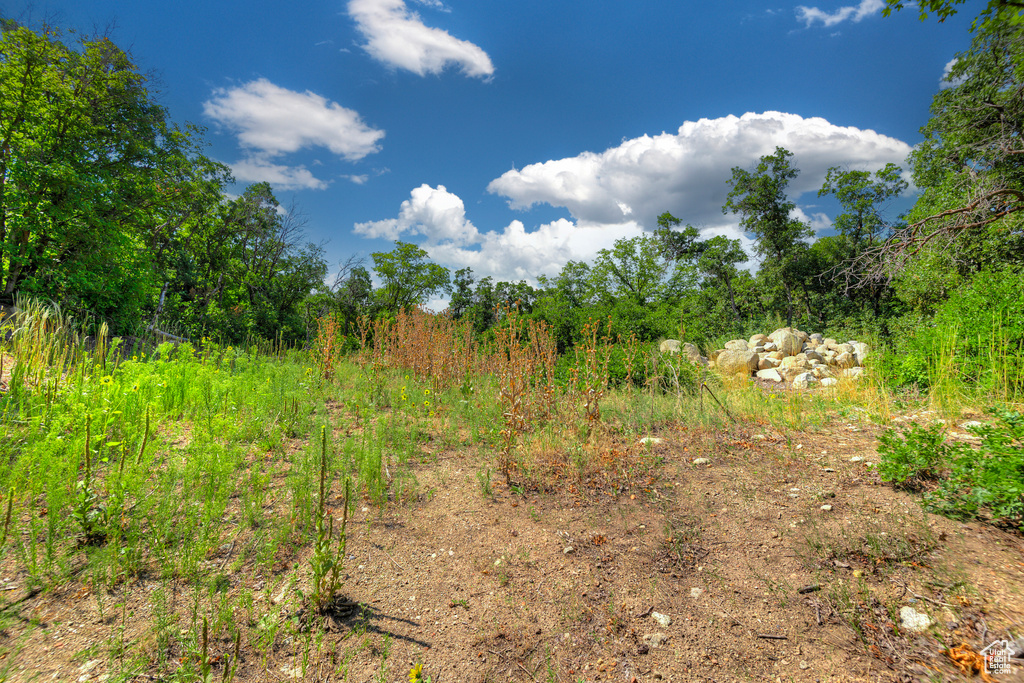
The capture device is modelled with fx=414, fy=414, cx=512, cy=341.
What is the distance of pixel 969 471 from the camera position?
291 cm

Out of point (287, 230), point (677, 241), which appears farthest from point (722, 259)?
point (287, 230)

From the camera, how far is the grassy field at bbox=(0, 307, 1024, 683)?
1.93 meters

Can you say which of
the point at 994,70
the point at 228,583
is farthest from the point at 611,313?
the point at 994,70

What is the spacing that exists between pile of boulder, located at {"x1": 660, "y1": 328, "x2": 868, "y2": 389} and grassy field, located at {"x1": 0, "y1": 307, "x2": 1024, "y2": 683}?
605 centimetres

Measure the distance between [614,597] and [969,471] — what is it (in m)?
2.74

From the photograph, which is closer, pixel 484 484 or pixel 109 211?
pixel 484 484

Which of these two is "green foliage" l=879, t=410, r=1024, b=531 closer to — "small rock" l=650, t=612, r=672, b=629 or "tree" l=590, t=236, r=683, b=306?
"small rock" l=650, t=612, r=672, b=629

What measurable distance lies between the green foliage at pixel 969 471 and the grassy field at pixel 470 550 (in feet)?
0.22

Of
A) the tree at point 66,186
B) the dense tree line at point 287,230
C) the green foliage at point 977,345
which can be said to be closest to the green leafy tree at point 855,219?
the dense tree line at point 287,230

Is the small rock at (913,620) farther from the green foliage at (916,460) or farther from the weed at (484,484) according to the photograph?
the weed at (484,484)

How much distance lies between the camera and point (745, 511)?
3162 millimetres

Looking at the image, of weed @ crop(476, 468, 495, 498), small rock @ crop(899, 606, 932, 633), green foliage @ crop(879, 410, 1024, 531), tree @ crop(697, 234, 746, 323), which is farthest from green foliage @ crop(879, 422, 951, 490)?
tree @ crop(697, 234, 746, 323)

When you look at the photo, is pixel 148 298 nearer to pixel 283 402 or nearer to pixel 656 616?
pixel 283 402

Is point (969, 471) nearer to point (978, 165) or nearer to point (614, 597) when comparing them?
point (614, 597)
